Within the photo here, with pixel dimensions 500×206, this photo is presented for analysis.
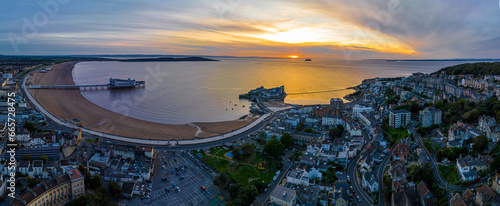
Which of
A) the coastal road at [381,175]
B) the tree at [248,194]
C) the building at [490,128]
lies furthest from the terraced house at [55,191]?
the building at [490,128]

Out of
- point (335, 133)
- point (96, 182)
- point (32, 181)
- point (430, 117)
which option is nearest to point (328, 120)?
point (335, 133)

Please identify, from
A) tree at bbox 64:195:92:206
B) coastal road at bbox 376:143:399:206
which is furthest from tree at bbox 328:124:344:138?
tree at bbox 64:195:92:206

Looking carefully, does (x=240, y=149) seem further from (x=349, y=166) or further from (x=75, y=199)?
(x=75, y=199)

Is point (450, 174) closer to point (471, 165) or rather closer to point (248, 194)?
point (471, 165)

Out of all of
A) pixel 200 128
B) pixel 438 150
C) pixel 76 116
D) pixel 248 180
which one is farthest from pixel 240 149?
pixel 76 116

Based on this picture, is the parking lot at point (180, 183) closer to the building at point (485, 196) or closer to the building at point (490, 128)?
the building at point (485, 196)
